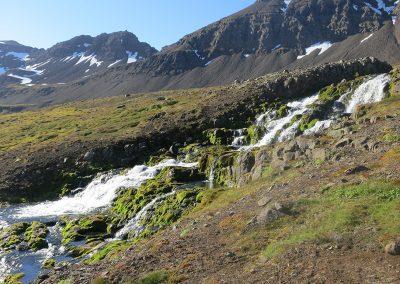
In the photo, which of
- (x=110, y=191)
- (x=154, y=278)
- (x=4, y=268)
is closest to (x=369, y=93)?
(x=110, y=191)

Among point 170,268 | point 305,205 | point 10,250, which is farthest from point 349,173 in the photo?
point 10,250

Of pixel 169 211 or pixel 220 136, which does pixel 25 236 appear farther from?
pixel 220 136

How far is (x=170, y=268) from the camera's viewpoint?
21484mm

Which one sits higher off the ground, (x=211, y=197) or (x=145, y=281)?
(x=145, y=281)

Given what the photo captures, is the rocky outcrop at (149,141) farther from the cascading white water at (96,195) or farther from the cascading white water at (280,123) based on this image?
the cascading white water at (96,195)

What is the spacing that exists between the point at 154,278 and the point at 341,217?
9.00 metres

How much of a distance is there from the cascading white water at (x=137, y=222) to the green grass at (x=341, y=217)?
18955mm

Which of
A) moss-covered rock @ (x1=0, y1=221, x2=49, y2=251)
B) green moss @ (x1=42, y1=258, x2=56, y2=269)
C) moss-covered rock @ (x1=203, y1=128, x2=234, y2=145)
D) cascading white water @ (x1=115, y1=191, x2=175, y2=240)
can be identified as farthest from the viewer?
moss-covered rock @ (x1=203, y1=128, x2=234, y2=145)

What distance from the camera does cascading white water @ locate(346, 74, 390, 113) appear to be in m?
75.2

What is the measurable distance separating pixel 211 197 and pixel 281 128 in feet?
122

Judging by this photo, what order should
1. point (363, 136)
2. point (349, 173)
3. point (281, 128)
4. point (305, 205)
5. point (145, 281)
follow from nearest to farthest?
1. point (145, 281)
2. point (305, 205)
3. point (349, 173)
4. point (363, 136)
5. point (281, 128)

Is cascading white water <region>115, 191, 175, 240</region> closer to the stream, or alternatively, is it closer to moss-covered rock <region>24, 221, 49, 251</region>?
the stream

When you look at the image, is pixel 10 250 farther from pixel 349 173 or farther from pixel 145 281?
pixel 349 173

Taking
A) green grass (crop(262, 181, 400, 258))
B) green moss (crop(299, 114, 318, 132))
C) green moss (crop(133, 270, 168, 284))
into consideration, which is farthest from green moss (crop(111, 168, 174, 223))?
green grass (crop(262, 181, 400, 258))
